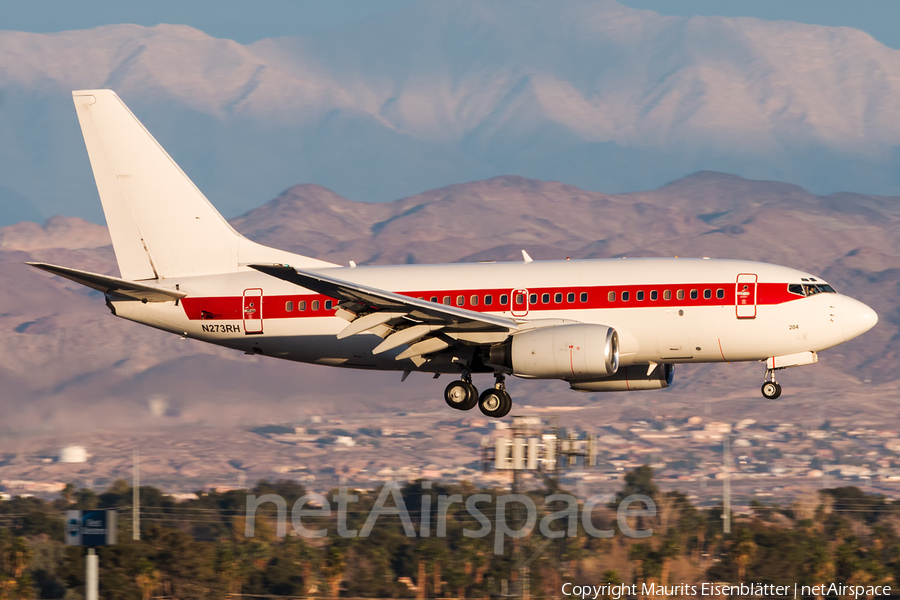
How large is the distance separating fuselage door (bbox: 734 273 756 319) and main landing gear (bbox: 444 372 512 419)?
8.68 m

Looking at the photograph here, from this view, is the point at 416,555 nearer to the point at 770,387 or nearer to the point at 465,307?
the point at 465,307

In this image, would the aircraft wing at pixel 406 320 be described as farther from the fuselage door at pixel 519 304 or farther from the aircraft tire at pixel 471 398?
the aircraft tire at pixel 471 398

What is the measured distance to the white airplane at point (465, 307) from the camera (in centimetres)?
3841

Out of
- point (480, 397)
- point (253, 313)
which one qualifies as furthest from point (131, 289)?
point (480, 397)

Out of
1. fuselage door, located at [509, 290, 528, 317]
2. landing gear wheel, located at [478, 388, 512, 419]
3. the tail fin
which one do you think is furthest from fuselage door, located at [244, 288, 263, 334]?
fuselage door, located at [509, 290, 528, 317]

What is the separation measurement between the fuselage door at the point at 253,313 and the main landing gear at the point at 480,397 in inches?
288

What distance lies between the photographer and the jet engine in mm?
37625

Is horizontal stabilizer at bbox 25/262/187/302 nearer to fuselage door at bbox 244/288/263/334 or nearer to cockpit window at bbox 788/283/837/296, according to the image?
fuselage door at bbox 244/288/263/334

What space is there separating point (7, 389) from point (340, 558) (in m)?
43.6

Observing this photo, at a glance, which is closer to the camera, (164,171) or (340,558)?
(164,171)

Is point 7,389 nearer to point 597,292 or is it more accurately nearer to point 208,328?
point 208,328

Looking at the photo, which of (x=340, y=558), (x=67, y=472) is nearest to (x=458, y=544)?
(x=340, y=558)

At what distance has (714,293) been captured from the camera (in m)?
38.8

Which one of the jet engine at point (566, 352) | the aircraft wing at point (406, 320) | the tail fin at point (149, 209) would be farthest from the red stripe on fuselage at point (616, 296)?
the tail fin at point (149, 209)
